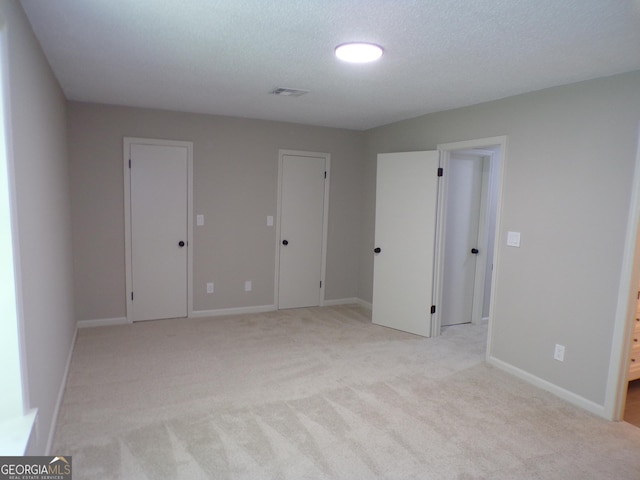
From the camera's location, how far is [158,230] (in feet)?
15.2

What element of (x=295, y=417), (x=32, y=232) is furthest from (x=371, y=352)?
(x=32, y=232)

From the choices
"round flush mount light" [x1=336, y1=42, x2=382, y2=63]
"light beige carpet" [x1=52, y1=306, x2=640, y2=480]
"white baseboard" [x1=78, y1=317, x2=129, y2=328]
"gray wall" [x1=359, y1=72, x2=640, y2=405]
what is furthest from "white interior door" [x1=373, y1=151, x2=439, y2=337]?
"white baseboard" [x1=78, y1=317, x2=129, y2=328]

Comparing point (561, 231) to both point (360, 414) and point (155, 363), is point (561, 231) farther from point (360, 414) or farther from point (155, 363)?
point (155, 363)

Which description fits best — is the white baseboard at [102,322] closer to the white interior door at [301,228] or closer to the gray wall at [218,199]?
the gray wall at [218,199]

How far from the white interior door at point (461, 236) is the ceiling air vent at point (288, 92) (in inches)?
74.8

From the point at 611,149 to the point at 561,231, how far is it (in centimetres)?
65

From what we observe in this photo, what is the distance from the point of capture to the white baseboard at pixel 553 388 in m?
2.91

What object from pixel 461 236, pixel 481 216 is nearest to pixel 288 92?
pixel 461 236

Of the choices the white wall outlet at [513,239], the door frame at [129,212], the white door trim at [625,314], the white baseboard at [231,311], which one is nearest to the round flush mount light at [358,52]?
the white door trim at [625,314]

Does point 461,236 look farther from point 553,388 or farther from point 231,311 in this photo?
point 231,311

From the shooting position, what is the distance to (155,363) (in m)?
3.54

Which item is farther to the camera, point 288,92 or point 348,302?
point 348,302
